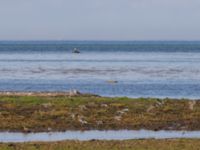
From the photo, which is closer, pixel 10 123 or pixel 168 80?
pixel 10 123

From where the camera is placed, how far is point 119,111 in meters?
37.8

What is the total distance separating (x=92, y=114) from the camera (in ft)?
121

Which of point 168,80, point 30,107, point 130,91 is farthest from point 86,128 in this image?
point 168,80

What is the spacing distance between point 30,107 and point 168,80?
37024 mm

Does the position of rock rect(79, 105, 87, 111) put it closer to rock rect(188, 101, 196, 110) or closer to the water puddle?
rock rect(188, 101, 196, 110)

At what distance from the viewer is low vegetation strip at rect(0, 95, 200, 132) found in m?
34.2

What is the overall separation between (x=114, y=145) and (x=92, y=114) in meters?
11.2

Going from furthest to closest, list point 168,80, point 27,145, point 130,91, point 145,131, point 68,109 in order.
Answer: point 168,80 < point 130,91 < point 68,109 < point 145,131 < point 27,145

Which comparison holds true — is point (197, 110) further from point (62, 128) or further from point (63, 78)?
point (63, 78)

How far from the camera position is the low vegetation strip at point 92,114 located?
34.2m

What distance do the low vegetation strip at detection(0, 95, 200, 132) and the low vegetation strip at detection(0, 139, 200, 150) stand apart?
7031mm

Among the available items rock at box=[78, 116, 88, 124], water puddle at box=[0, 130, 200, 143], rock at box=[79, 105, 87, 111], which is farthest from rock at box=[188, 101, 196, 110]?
water puddle at box=[0, 130, 200, 143]

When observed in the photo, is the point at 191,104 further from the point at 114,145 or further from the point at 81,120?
the point at 114,145

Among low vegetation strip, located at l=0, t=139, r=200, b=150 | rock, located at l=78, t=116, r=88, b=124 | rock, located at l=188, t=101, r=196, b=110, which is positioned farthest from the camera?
rock, located at l=188, t=101, r=196, b=110
